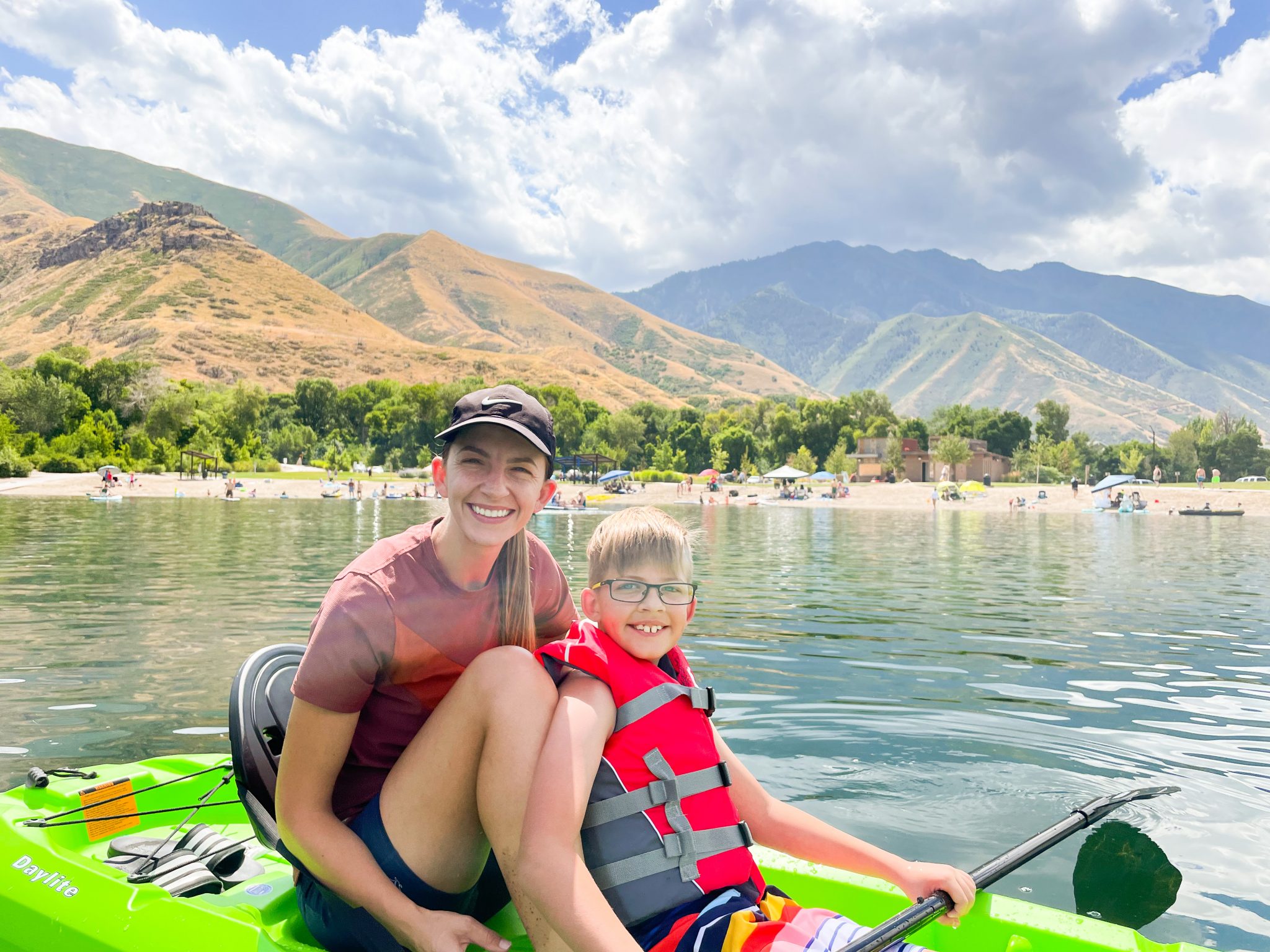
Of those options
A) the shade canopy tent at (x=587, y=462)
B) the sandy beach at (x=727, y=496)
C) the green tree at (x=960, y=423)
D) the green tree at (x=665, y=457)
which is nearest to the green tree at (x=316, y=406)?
the shade canopy tent at (x=587, y=462)

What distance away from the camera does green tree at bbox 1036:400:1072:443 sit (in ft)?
330

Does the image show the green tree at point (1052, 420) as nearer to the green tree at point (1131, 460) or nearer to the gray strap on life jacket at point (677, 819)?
the green tree at point (1131, 460)

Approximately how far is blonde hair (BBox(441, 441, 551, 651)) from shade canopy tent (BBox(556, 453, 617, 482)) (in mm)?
58940

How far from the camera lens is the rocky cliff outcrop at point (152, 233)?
18112 cm

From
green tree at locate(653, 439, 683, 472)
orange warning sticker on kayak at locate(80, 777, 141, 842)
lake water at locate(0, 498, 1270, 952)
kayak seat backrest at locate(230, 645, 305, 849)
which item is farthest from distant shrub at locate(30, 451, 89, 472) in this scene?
kayak seat backrest at locate(230, 645, 305, 849)

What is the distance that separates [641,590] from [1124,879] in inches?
131

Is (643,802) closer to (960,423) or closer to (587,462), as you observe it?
(587,462)

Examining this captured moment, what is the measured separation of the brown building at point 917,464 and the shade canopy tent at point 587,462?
24.9 meters

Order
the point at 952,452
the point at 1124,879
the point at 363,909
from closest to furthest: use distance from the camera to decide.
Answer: the point at 363,909 < the point at 1124,879 < the point at 952,452

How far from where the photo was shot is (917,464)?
8675 centimetres

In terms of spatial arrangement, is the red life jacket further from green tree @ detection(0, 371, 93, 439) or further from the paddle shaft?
green tree @ detection(0, 371, 93, 439)

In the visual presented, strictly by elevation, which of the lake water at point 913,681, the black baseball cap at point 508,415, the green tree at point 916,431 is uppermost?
the green tree at point 916,431

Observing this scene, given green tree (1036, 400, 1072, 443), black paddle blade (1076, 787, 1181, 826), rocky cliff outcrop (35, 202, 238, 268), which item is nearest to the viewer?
black paddle blade (1076, 787, 1181, 826)

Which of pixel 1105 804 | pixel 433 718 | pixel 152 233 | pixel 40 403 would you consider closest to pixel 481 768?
pixel 433 718
